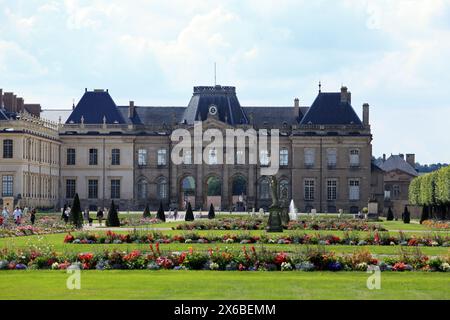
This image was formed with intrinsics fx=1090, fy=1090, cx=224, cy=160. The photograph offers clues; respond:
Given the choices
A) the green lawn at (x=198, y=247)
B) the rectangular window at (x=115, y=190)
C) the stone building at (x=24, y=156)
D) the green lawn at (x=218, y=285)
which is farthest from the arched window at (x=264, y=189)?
the green lawn at (x=218, y=285)

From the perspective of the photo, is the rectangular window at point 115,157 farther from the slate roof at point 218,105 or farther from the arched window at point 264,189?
the arched window at point 264,189

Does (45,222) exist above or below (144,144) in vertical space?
below

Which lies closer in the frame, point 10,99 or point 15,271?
point 15,271

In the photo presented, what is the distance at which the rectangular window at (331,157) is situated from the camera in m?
79.8

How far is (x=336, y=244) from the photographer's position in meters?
31.7

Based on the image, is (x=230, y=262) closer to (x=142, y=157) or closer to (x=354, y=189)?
(x=354, y=189)

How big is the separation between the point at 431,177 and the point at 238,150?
19.4 meters

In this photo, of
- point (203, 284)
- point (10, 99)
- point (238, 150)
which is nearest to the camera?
point (203, 284)

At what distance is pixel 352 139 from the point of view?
7956 centimetres

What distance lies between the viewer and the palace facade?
79500 millimetres

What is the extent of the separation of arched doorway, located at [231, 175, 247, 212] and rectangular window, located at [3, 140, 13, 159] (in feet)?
54.3
